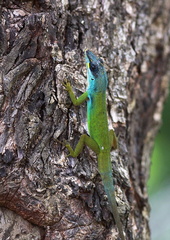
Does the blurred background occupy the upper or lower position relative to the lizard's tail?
upper

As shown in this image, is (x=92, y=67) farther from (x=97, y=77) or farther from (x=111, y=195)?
(x=111, y=195)

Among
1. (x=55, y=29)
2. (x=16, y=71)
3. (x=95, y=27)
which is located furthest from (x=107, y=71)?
(x=16, y=71)

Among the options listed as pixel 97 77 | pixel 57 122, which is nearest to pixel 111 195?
pixel 57 122

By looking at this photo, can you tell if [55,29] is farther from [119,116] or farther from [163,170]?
[163,170]

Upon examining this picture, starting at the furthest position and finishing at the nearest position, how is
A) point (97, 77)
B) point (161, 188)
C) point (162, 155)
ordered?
point (162, 155), point (161, 188), point (97, 77)

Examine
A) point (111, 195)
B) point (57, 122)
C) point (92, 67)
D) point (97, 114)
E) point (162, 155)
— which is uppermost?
point (162, 155)

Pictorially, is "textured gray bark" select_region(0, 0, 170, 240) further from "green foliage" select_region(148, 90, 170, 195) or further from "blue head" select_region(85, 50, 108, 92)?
"green foliage" select_region(148, 90, 170, 195)

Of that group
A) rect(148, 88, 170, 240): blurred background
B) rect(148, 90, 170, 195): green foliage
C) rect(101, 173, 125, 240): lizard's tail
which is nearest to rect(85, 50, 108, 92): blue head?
rect(101, 173, 125, 240): lizard's tail
